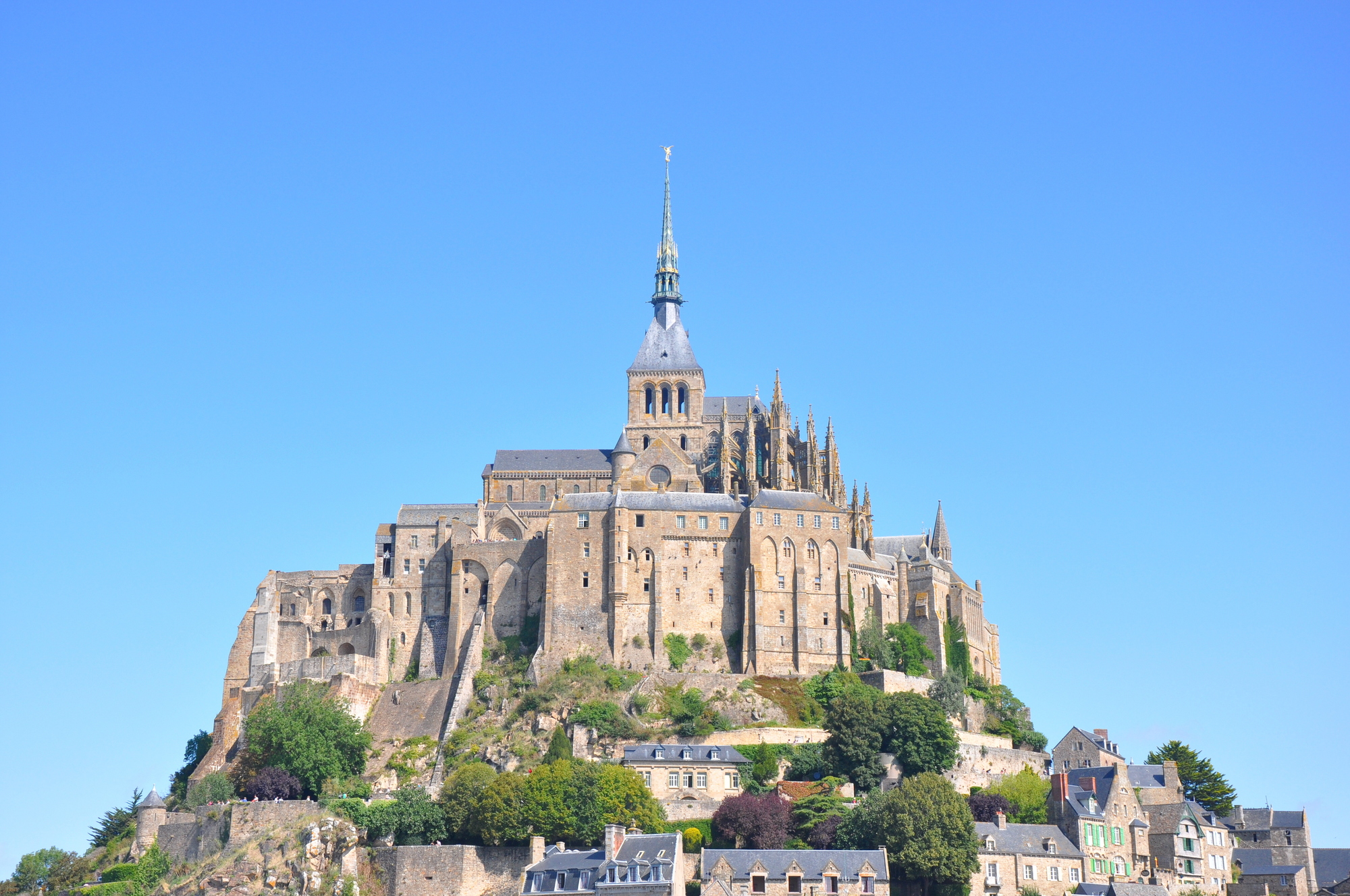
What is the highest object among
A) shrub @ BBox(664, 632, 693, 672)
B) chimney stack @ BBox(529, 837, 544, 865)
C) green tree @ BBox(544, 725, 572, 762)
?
shrub @ BBox(664, 632, 693, 672)

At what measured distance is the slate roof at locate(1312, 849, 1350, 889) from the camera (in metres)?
91.5

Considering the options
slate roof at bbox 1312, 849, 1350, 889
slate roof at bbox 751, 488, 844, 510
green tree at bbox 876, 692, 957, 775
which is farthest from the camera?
slate roof at bbox 751, 488, 844, 510

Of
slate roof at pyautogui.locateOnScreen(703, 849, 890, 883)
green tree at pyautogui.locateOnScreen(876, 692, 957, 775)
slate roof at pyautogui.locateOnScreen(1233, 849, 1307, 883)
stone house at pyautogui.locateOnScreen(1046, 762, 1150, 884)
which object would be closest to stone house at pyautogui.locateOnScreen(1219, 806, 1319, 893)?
slate roof at pyautogui.locateOnScreen(1233, 849, 1307, 883)

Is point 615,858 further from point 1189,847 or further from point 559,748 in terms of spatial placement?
point 1189,847

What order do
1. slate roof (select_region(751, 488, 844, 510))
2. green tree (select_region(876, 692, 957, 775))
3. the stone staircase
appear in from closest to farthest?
green tree (select_region(876, 692, 957, 775)) → the stone staircase → slate roof (select_region(751, 488, 844, 510))

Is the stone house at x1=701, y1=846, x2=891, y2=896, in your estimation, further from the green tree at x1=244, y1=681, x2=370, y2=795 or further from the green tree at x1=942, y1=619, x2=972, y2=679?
the green tree at x1=942, y1=619, x2=972, y2=679

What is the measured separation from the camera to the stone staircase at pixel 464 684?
9662cm

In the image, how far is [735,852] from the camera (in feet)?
253

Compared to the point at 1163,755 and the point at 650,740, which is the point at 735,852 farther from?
the point at 1163,755

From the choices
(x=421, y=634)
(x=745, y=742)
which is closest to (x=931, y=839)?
(x=745, y=742)

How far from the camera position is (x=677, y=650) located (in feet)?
332

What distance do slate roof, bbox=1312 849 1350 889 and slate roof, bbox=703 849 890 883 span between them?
2813cm

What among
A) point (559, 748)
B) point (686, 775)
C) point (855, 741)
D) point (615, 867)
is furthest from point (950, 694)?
point (615, 867)

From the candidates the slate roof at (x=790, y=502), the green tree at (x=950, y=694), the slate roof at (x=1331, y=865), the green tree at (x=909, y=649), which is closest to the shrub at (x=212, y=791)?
the slate roof at (x=790, y=502)
